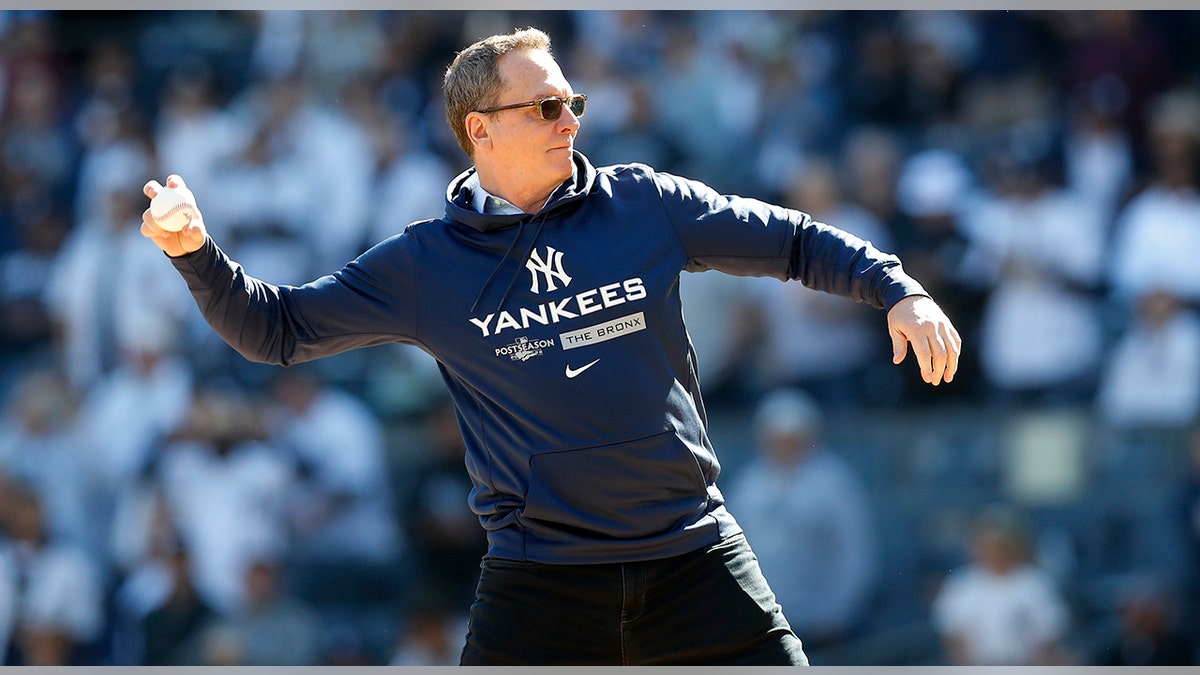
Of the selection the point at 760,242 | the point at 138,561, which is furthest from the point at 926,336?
the point at 138,561

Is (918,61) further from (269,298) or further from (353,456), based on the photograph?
(269,298)

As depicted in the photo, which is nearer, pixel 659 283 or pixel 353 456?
pixel 659 283

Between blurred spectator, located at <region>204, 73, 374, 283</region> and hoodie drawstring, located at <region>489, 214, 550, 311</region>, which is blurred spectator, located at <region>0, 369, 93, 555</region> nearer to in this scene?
blurred spectator, located at <region>204, 73, 374, 283</region>

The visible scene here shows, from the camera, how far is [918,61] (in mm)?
9273

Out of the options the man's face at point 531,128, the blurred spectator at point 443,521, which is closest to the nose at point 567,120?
the man's face at point 531,128

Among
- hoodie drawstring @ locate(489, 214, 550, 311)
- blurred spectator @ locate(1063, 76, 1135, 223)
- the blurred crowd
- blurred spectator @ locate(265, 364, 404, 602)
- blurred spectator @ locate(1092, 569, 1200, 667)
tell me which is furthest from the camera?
blurred spectator @ locate(1063, 76, 1135, 223)

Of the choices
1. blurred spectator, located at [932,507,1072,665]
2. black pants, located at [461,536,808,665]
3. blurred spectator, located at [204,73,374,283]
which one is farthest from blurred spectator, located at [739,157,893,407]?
black pants, located at [461,536,808,665]

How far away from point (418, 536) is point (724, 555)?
14.9ft

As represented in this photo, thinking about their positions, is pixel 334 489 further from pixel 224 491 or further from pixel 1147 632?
pixel 1147 632

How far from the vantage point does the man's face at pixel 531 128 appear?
12.6 ft

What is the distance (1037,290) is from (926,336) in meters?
5.07

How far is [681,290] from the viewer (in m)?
8.27

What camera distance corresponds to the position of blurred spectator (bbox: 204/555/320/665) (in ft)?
26.0

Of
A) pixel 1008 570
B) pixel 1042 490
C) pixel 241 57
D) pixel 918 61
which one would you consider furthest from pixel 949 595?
pixel 241 57
